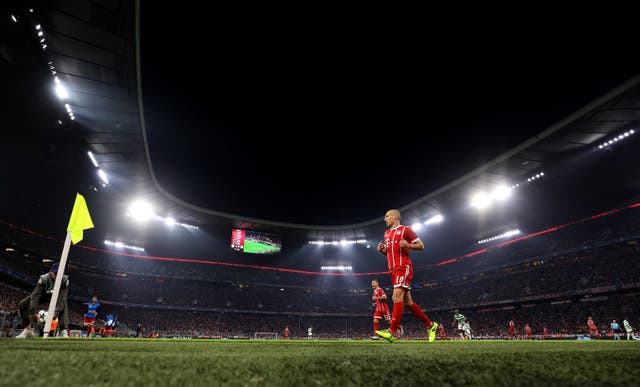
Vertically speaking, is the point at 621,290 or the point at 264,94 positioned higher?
the point at 264,94

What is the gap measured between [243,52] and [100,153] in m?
13.8

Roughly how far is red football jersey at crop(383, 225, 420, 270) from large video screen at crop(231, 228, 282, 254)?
3175 centimetres

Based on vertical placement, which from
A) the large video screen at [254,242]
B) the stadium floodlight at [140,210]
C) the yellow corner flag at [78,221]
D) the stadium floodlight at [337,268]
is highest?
the stadium floodlight at [140,210]

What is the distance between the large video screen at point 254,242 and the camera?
35281 millimetres

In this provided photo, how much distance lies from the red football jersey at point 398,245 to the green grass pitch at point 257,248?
105 ft

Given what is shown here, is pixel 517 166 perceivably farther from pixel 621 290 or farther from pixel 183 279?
pixel 183 279

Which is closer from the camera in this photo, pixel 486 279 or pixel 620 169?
pixel 620 169

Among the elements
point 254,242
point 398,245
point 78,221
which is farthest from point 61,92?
point 254,242

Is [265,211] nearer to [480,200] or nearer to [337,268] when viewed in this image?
[337,268]

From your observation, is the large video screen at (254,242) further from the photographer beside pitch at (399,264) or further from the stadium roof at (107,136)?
the photographer beside pitch at (399,264)

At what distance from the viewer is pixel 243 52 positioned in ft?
39.8

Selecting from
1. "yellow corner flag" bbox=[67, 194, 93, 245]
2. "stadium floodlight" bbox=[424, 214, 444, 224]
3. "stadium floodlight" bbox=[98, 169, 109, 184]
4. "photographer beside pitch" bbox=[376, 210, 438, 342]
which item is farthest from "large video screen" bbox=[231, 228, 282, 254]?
"photographer beside pitch" bbox=[376, 210, 438, 342]

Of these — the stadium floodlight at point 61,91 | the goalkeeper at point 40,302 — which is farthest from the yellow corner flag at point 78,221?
the stadium floodlight at point 61,91

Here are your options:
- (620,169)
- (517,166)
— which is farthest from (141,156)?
(620,169)
